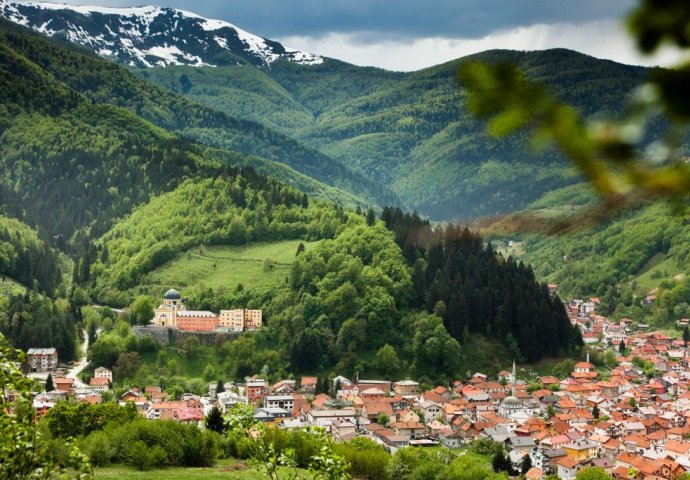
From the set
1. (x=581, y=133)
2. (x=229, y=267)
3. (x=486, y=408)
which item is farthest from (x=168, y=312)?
(x=581, y=133)

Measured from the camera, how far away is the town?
169ft

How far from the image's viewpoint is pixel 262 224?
296 ft

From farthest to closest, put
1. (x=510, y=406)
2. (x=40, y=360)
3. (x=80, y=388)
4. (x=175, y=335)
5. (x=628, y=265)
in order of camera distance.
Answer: (x=628, y=265) → (x=175, y=335) → (x=40, y=360) → (x=510, y=406) → (x=80, y=388)

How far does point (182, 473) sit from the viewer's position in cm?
3375

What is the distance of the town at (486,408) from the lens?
169ft

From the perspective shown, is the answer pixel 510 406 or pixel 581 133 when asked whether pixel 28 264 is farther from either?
pixel 581 133

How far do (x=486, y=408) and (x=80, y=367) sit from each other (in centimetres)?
3012

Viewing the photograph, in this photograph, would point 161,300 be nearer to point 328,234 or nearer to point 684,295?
point 328,234

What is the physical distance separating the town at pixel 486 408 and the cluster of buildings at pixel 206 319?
99mm

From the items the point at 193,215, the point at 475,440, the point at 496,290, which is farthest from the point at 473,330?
the point at 193,215

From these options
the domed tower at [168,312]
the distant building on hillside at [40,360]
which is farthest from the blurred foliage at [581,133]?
the domed tower at [168,312]

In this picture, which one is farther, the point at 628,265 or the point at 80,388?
the point at 628,265

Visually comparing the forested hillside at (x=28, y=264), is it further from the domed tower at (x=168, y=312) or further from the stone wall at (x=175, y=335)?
the stone wall at (x=175, y=335)

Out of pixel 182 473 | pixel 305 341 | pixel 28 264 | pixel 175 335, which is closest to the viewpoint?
pixel 182 473
